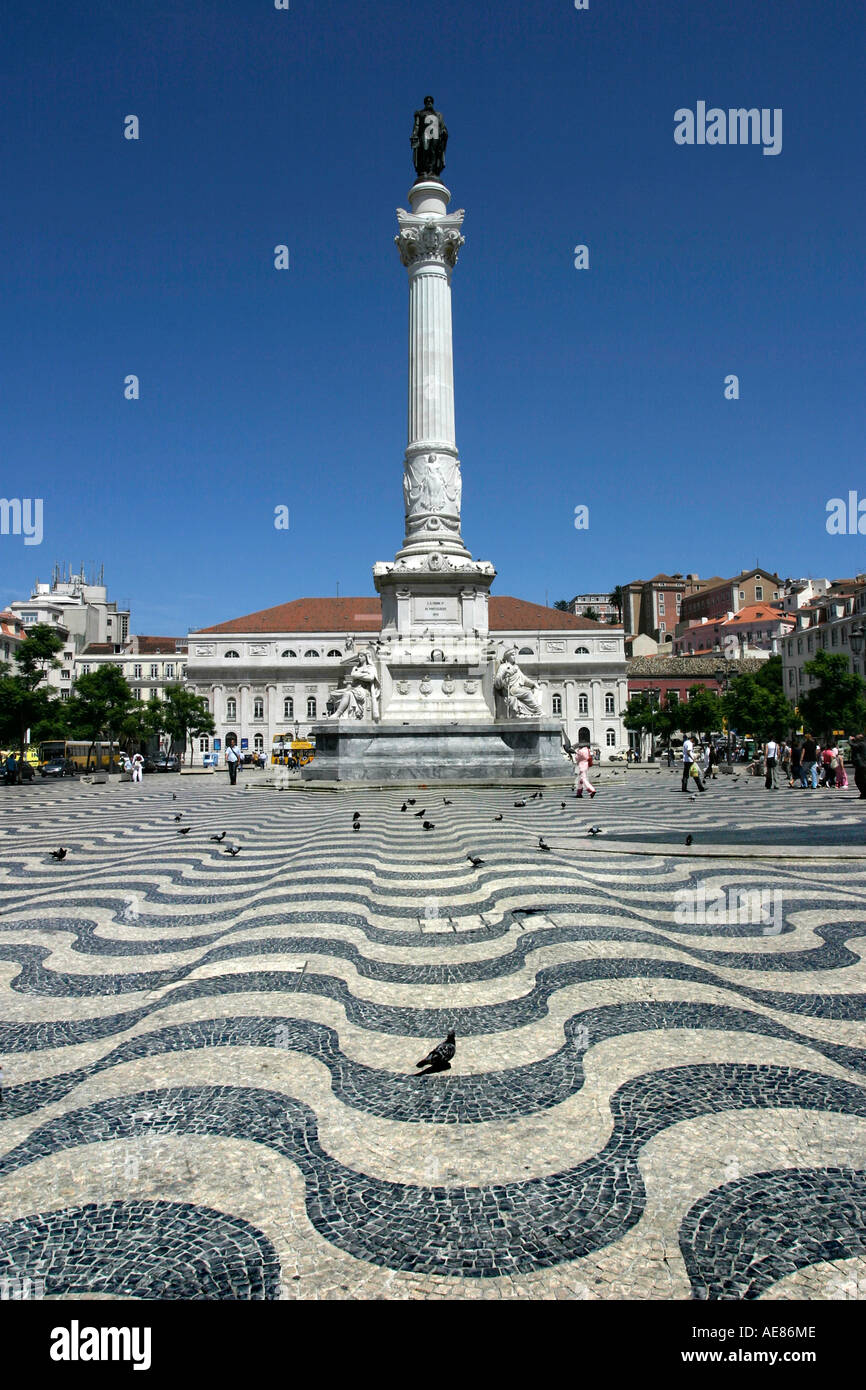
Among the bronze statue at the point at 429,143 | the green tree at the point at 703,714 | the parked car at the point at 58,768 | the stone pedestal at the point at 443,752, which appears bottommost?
the parked car at the point at 58,768

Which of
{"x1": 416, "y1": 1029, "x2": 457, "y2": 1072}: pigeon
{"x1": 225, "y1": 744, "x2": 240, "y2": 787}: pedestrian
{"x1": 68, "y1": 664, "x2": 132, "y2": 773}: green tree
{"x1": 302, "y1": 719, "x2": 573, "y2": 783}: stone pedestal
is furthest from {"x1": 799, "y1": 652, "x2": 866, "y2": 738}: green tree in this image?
{"x1": 416, "y1": 1029, "x2": 457, "y2": 1072}: pigeon

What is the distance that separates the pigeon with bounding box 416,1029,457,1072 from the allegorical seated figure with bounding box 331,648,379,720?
16.9 m

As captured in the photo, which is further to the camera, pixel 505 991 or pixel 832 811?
pixel 832 811

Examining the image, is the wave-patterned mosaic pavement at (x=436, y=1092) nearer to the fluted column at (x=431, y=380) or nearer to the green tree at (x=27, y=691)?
the fluted column at (x=431, y=380)

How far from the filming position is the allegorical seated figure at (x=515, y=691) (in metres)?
19.7

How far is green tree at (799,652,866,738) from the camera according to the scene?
1468 inches

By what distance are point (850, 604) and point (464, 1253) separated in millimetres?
62923

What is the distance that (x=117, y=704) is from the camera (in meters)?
42.5

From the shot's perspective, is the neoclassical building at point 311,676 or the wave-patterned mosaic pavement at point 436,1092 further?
the neoclassical building at point 311,676

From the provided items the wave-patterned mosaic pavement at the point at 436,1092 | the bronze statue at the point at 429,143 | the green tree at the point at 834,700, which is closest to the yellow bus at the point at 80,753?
the bronze statue at the point at 429,143

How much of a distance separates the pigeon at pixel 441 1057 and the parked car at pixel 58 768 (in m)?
40.0

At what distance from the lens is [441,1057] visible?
2883mm
